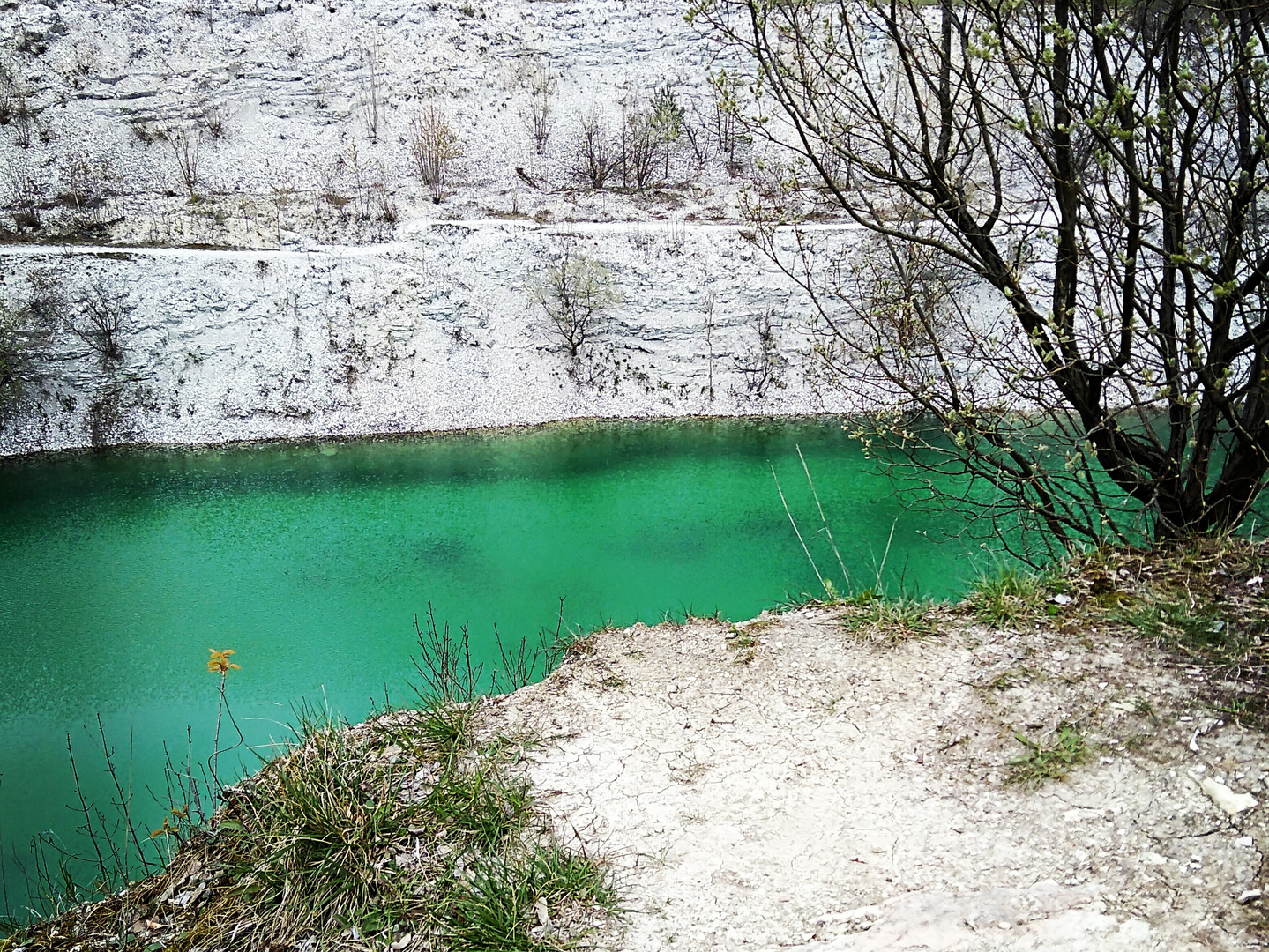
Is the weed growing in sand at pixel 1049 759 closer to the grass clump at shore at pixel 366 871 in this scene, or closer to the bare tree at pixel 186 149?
the grass clump at shore at pixel 366 871

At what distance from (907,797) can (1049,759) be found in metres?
0.52

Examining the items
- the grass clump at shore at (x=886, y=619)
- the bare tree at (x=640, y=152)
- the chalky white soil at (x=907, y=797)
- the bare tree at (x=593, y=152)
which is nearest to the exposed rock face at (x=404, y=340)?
the bare tree at (x=640, y=152)

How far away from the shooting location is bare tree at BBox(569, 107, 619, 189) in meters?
21.5

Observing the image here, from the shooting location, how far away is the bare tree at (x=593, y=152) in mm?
21547

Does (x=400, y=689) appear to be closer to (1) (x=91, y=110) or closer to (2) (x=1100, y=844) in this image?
(2) (x=1100, y=844)

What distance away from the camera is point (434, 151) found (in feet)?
69.7

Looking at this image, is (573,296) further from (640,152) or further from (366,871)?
(366,871)

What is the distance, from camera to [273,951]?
3.08 m

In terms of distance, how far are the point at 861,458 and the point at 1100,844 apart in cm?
1245

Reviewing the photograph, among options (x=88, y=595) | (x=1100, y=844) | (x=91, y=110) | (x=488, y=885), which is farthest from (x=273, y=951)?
(x=91, y=110)

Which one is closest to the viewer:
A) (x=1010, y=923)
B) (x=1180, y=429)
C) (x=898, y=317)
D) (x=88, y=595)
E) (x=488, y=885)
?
(x=1010, y=923)

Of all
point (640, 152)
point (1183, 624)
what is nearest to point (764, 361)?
point (640, 152)

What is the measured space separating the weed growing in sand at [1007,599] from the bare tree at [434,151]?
61.5 ft

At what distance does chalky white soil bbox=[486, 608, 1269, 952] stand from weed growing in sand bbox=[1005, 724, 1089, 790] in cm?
4
